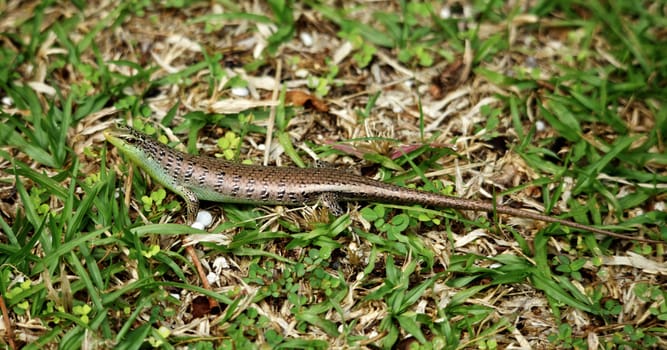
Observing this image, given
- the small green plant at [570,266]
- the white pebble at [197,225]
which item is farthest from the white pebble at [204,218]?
the small green plant at [570,266]

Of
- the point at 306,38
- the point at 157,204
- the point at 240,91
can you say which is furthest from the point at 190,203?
the point at 306,38

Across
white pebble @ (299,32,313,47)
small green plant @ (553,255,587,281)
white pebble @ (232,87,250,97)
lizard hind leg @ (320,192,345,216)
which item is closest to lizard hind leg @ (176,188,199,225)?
lizard hind leg @ (320,192,345,216)

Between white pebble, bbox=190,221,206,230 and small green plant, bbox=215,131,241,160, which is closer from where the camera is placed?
white pebble, bbox=190,221,206,230

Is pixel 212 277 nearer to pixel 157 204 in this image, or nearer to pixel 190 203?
pixel 190 203

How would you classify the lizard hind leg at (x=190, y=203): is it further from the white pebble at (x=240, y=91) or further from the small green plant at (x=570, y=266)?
the small green plant at (x=570, y=266)

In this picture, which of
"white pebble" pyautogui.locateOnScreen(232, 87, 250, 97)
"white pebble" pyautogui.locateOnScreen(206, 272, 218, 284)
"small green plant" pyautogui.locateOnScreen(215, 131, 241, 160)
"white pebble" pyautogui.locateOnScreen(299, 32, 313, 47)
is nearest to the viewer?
"white pebble" pyautogui.locateOnScreen(206, 272, 218, 284)

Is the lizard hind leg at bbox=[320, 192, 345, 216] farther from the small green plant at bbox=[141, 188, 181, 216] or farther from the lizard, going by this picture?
the small green plant at bbox=[141, 188, 181, 216]
